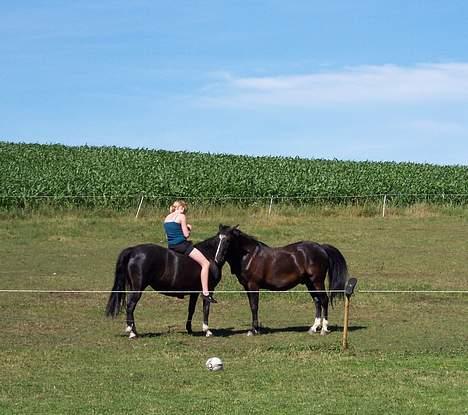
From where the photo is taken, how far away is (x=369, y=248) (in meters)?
32.1

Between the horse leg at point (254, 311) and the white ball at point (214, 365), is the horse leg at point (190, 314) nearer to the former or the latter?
the horse leg at point (254, 311)

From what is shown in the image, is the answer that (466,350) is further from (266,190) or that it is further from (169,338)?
(266,190)

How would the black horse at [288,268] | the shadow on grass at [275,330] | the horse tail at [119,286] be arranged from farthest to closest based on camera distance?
the black horse at [288,268], the shadow on grass at [275,330], the horse tail at [119,286]

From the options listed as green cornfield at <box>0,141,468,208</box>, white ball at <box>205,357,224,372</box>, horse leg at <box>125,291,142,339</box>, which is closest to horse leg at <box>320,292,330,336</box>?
horse leg at <box>125,291,142,339</box>

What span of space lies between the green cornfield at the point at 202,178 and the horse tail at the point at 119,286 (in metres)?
22.6

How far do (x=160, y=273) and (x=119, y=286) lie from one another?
0.74m

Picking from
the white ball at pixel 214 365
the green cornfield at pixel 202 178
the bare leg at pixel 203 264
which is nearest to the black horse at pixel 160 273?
the bare leg at pixel 203 264

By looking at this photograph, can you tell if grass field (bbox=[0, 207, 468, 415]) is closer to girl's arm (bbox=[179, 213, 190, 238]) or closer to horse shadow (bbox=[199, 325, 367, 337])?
horse shadow (bbox=[199, 325, 367, 337])

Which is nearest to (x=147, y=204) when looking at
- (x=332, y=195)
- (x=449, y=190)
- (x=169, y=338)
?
(x=332, y=195)

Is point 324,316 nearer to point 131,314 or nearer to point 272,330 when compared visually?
point 272,330

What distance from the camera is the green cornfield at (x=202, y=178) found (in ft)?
135

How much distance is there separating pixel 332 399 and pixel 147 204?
30.2m

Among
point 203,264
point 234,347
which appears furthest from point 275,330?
point 234,347

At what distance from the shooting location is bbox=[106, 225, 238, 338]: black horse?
1705cm
